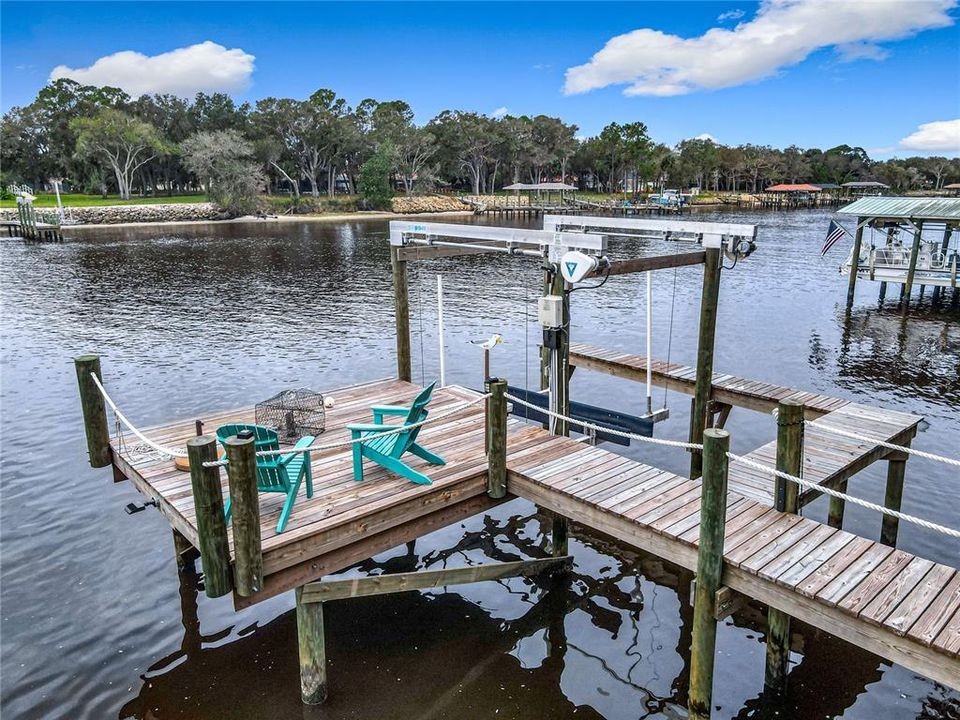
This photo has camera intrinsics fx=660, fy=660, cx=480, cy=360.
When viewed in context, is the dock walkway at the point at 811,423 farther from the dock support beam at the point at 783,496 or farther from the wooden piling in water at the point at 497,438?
the wooden piling in water at the point at 497,438

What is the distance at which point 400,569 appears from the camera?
30.5 ft

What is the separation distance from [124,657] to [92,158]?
8645cm

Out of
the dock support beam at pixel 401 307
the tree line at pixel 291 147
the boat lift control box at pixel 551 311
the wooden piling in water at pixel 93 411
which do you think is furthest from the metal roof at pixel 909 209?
the tree line at pixel 291 147

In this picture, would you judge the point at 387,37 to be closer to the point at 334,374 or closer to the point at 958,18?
the point at 958,18

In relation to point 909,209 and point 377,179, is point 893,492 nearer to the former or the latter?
point 909,209

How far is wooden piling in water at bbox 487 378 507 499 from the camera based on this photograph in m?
7.19

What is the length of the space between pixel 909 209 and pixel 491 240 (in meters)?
23.1

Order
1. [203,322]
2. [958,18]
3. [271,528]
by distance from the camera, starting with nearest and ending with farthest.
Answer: [271,528] < [203,322] < [958,18]

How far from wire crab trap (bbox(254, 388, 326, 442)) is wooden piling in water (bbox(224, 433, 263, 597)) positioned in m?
2.38

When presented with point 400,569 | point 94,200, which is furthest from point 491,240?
point 94,200

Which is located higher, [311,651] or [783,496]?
[783,496]

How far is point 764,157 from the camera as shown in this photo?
120625mm

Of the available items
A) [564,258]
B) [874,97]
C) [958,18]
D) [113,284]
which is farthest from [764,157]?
[564,258]

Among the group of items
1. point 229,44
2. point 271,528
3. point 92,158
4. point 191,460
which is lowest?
point 271,528
